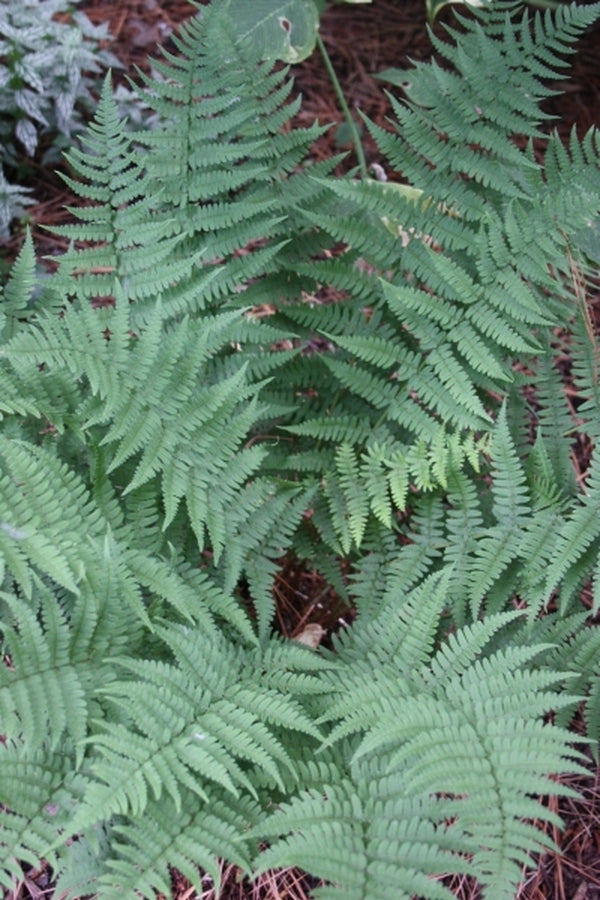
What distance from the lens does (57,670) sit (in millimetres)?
2158

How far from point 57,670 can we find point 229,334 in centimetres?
120

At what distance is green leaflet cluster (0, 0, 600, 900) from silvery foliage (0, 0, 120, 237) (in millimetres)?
1113

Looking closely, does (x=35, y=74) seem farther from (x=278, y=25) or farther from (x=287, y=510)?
(x=287, y=510)

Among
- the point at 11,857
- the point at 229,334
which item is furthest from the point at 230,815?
the point at 229,334

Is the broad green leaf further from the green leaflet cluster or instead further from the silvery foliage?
the silvery foliage

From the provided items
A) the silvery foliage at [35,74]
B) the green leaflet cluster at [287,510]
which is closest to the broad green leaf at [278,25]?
the green leaflet cluster at [287,510]

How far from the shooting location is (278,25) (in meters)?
3.38

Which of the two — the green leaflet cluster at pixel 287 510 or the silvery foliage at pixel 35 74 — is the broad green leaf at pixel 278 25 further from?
the silvery foliage at pixel 35 74

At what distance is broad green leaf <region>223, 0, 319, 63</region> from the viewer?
335 centimetres

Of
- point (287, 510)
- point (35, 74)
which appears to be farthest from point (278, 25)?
point (287, 510)

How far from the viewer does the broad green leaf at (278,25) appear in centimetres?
335

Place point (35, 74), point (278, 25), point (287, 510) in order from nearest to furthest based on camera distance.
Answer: point (287, 510) → point (278, 25) → point (35, 74)

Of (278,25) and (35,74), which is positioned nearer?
(278,25)

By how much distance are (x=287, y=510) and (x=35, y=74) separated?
7.49 feet
